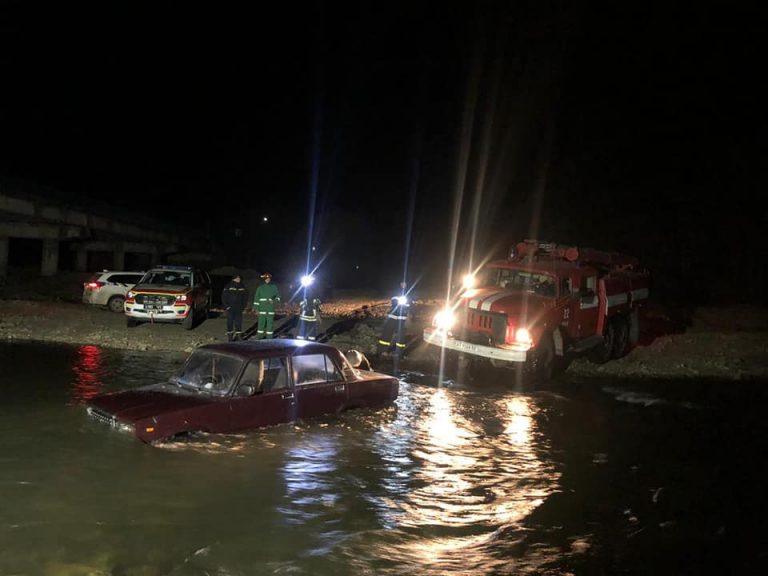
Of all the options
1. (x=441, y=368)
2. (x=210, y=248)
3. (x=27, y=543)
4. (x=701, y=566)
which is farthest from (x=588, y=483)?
(x=210, y=248)

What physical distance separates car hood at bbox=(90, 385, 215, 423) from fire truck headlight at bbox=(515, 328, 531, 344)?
22.6ft

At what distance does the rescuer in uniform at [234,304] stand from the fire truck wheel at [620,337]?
9.03 m

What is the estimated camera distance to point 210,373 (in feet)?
28.9

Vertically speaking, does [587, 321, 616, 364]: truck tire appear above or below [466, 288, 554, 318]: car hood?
below

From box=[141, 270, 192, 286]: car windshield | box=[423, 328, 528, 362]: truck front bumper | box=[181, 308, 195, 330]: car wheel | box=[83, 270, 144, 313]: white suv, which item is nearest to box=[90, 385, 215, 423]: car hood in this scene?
box=[423, 328, 528, 362]: truck front bumper

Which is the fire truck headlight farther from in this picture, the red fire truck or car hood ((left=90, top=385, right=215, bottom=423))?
car hood ((left=90, top=385, right=215, bottom=423))

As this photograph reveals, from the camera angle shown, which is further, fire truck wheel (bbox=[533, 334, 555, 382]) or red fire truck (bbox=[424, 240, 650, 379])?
fire truck wheel (bbox=[533, 334, 555, 382])

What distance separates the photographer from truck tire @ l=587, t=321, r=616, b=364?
16.4 meters

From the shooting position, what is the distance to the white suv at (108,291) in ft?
74.2

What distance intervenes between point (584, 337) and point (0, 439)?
11307 millimetres

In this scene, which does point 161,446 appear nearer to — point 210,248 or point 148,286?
point 148,286

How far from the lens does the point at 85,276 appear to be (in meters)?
32.8

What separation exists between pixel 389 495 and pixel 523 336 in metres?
6.73

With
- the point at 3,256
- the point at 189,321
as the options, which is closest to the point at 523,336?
the point at 189,321
